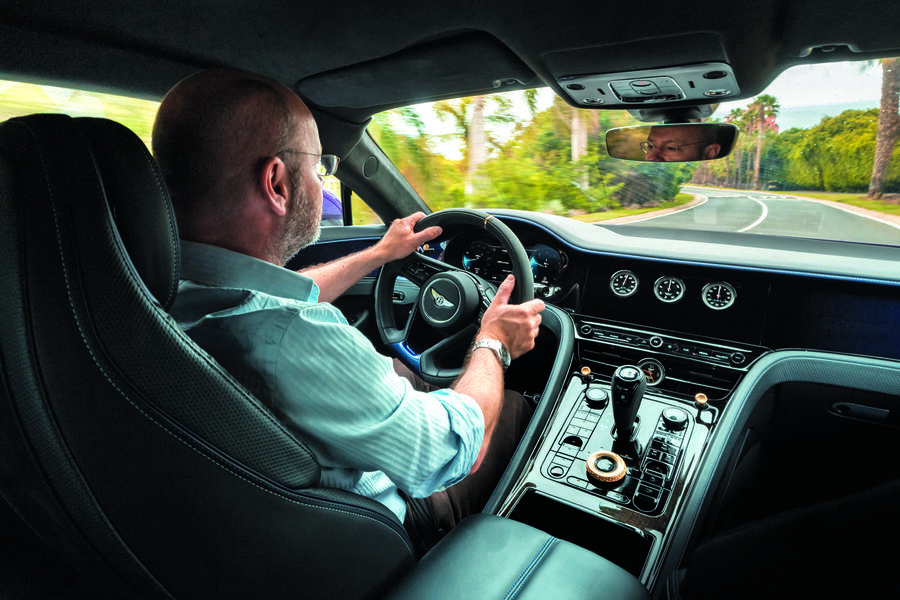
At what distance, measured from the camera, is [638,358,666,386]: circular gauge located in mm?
2162

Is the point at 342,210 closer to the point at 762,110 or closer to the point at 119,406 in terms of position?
the point at 762,110

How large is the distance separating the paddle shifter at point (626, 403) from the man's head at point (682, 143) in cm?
92

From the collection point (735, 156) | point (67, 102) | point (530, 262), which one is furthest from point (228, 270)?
point (735, 156)

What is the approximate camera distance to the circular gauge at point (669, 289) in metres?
2.26

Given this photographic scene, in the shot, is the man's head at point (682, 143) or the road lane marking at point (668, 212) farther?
the road lane marking at point (668, 212)

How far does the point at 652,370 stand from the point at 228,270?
168 cm

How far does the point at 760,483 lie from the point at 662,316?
840 mm

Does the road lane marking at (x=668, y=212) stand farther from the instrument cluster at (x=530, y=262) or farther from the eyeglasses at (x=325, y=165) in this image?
the eyeglasses at (x=325, y=165)

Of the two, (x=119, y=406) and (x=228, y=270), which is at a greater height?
(x=228, y=270)

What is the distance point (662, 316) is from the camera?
2.30 metres

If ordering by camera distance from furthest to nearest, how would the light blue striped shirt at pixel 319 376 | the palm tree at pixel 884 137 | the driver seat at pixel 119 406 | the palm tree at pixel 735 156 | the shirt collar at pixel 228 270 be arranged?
the palm tree at pixel 884 137, the palm tree at pixel 735 156, the shirt collar at pixel 228 270, the light blue striped shirt at pixel 319 376, the driver seat at pixel 119 406

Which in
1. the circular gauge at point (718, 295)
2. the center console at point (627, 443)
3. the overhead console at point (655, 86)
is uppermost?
the overhead console at point (655, 86)

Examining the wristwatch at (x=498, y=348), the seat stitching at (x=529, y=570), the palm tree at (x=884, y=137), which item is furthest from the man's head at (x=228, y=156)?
the palm tree at (x=884, y=137)

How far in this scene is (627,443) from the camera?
189 centimetres
